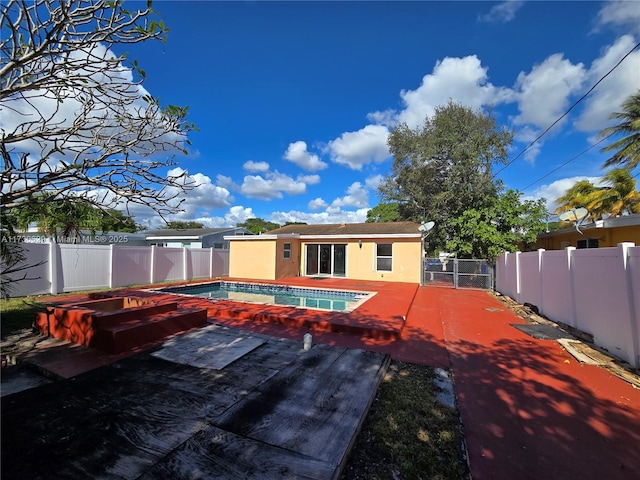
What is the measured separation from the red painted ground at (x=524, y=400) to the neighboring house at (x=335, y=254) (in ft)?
24.8

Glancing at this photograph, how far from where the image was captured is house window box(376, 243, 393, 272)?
49.1 feet

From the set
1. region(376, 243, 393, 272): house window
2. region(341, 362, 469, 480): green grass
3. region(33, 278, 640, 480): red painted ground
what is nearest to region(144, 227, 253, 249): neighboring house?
region(376, 243, 393, 272): house window

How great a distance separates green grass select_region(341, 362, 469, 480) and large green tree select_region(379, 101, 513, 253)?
15.9 meters

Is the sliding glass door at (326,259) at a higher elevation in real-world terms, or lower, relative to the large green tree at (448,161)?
lower

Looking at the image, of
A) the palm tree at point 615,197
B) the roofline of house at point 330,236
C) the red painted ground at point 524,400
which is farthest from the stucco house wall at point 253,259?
the palm tree at point 615,197

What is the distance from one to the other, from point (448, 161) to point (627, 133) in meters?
9.59

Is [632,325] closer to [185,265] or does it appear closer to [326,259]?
[326,259]

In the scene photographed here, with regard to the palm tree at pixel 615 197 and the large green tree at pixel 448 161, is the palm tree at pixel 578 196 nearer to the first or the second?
the palm tree at pixel 615 197

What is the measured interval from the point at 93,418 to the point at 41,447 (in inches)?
17.4

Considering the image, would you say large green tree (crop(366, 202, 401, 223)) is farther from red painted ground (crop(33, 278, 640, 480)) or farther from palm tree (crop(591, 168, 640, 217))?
red painted ground (crop(33, 278, 640, 480))

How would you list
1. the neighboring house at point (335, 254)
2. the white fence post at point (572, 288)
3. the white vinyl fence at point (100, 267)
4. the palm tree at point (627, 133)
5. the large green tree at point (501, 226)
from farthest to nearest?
1. the palm tree at point (627, 133)
2. the neighboring house at point (335, 254)
3. the large green tree at point (501, 226)
4. the white vinyl fence at point (100, 267)
5. the white fence post at point (572, 288)

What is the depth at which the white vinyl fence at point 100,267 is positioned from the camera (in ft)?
31.3

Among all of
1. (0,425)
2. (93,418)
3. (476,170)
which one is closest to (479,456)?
(93,418)

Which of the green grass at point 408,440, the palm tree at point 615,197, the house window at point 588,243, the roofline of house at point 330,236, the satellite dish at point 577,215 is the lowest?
the green grass at point 408,440
